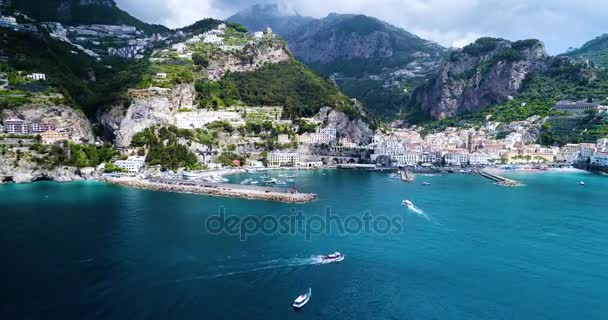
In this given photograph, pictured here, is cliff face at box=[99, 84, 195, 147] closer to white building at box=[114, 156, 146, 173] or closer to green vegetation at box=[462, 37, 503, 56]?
white building at box=[114, 156, 146, 173]

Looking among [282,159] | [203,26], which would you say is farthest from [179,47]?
[282,159]

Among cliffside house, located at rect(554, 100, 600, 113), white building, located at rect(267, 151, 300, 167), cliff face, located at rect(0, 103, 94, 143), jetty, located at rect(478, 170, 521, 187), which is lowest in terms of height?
jetty, located at rect(478, 170, 521, 187)

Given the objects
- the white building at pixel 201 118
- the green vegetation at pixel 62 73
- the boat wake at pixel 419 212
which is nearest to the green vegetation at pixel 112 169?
the green vegetation at pixel 62 73

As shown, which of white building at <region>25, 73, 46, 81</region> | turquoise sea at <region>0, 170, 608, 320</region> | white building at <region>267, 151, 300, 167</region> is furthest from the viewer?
white building at <region>267, 151, 300, 167</region>

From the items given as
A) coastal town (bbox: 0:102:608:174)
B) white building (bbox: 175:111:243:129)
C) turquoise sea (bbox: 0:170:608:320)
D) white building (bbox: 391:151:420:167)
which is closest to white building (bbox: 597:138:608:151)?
coastal town (bbox: 0:102:608:174)

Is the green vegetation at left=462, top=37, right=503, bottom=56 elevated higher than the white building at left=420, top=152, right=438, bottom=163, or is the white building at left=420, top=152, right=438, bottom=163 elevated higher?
the green vegetation at left=462, top=37, right=503, bottom=56
